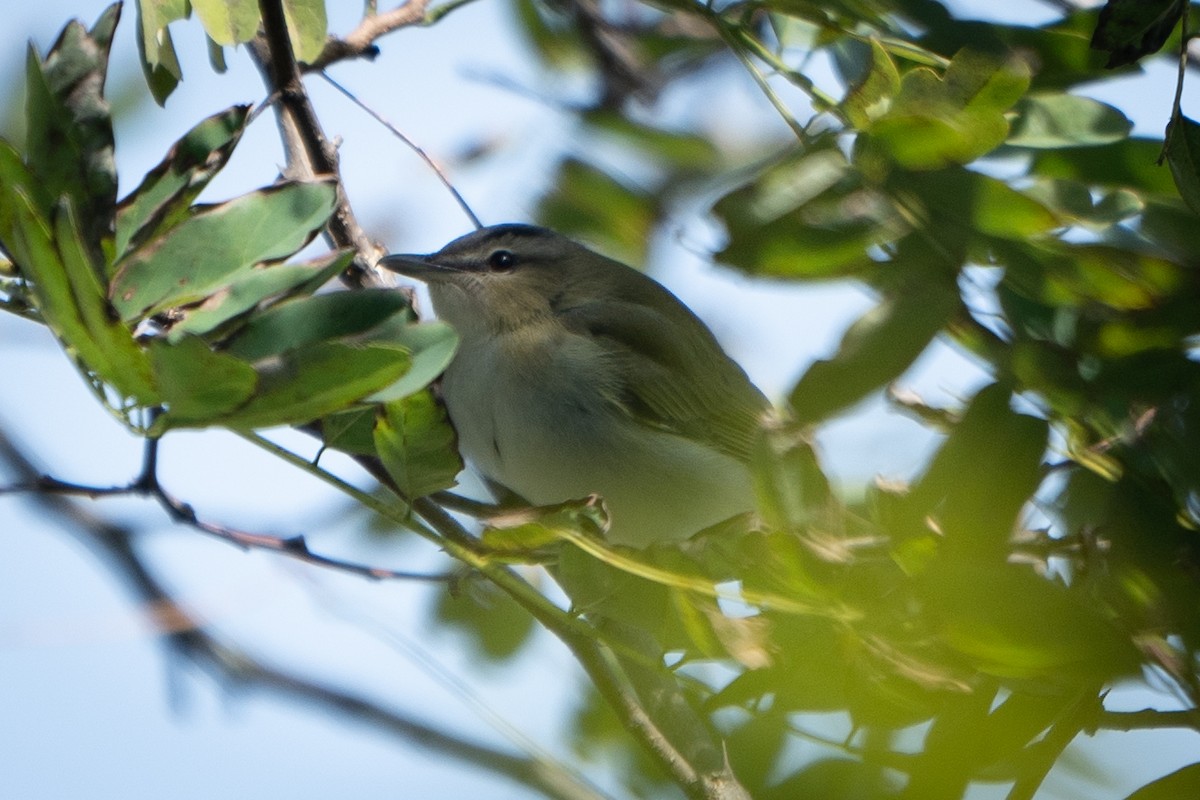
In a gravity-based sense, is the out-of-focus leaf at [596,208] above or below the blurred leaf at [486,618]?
above

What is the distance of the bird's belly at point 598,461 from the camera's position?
11.1 feet

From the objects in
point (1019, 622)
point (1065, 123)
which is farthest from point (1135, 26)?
point (1019, 622)

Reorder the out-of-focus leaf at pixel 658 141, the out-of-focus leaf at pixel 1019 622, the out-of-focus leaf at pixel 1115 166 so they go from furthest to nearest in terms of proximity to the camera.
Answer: the out-of-focus leaf at pixel 658 141, the out-of-focus leaf at pixel 1115 166, the out-of-focus leaf at pixel 1019 622

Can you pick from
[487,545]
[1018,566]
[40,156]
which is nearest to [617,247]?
[487,545]

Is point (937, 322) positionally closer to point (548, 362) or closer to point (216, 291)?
point (216, 291)

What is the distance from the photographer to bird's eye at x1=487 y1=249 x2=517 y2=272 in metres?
4.40

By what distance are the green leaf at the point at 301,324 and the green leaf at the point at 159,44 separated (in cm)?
64

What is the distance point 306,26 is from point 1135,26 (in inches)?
51.7

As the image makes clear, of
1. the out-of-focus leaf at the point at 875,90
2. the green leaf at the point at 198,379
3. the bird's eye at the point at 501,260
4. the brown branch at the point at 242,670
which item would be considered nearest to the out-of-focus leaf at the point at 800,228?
the out-of-focus leaf at the point at 875,90

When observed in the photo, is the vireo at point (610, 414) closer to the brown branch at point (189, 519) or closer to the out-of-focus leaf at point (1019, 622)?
the brown branch at point (189, 519)

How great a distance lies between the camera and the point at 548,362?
3672 mm

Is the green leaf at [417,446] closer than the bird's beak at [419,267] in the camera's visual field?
Yes

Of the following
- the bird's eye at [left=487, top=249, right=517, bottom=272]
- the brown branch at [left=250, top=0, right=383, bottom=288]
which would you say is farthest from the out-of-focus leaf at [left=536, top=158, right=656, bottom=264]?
the bird's eye at [left=487, top=249, right=517, bottom=272]

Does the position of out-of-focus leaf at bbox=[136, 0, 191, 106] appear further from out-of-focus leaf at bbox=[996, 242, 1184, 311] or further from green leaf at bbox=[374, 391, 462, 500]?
out-of-focus leaf at bbox=[996, 242, 1184, 311]
